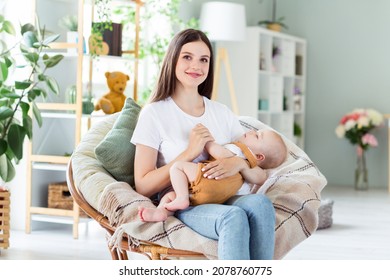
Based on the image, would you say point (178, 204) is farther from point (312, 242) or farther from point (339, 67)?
point (339, 67)

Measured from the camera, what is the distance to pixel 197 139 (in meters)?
2.49

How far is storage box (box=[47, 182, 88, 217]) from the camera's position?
15.3ft

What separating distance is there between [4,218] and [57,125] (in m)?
0.92

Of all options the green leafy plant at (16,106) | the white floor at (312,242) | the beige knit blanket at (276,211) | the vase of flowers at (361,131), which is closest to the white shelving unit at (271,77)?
the vase of flowers at (361,131)

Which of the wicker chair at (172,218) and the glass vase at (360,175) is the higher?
the wicker chair at (172,218)

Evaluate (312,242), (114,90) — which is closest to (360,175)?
(312,242)

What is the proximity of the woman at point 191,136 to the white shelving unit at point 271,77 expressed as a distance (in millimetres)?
4222

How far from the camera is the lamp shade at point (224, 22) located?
620 centimetres

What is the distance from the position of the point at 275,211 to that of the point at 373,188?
5314 mm

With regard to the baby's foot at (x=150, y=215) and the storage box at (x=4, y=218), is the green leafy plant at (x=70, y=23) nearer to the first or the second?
the storage box at (x=4, y=218)

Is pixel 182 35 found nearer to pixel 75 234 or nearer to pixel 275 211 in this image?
pixel 275 211

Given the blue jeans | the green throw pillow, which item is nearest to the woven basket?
the green throw pillow

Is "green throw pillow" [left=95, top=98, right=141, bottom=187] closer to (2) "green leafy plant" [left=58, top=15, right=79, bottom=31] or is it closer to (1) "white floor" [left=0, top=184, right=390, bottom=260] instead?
(1) "white floor" [left=0, top=184, right=390, bottom=260]

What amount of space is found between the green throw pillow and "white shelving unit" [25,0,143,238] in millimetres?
1802
